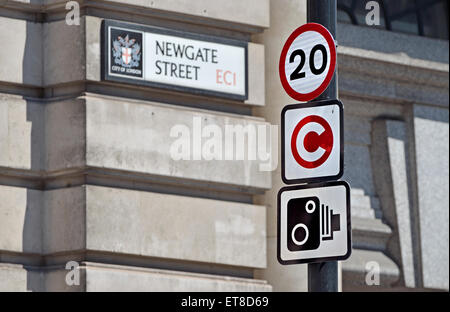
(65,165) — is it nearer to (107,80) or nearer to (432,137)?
(107,80)

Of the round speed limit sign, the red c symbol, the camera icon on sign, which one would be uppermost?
the round speed limit sign

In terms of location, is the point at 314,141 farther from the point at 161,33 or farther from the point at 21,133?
the point at 161,33

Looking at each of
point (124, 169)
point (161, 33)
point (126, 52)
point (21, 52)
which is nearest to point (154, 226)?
point (124, 169)

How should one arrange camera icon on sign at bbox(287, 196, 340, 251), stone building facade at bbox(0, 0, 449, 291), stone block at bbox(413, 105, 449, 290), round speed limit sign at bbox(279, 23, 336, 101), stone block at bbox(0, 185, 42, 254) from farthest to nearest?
stone block at bbox(413, 105, 449, 290), stone building facade at bbox(0, 0, 449, 291), stone block at bbox(0, 185, 42, 254), round speed limit sign at bbox(279, 23, 336, 101), camera icon on sign at bbox(287, 196, 340, 251)

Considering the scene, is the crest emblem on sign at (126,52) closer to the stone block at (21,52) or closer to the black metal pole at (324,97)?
the stone block at (21,52)

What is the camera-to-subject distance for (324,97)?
8.31 m

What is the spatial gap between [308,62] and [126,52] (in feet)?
13.4

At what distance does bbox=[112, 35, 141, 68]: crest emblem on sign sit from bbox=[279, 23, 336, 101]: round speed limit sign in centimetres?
386

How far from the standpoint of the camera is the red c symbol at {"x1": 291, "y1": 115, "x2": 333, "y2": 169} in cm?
816

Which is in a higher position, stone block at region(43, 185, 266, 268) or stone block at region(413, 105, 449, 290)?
stone block at region(413, 105, 449, 290)

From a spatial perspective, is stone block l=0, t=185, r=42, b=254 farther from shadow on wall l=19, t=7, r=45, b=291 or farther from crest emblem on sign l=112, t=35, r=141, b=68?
crest emblem on sign l=112, t=35, r=141, b=68

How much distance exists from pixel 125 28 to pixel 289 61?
4.01 m

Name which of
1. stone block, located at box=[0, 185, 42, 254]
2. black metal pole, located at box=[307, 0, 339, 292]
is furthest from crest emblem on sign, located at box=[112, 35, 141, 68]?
black metal pole, located at box=[307, 0, 339, 292]

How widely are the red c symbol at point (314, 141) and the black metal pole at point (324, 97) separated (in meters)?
0.18
